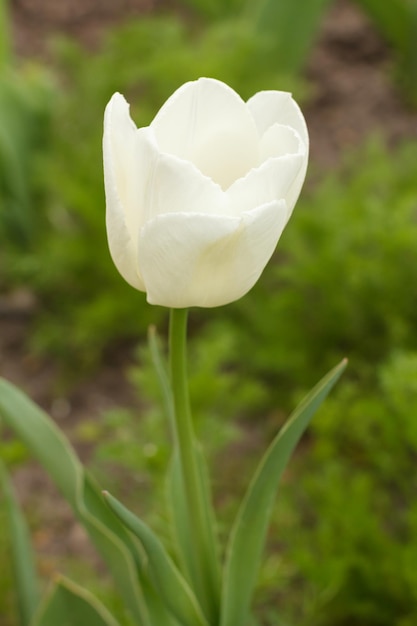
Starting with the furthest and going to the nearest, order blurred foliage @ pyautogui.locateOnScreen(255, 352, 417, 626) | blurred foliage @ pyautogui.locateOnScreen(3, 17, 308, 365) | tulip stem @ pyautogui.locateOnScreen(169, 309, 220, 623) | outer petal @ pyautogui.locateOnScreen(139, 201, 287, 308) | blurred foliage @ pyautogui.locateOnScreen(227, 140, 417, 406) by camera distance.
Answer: blurred foliage @ pyautogui.locateOnScreen(3, 17, 308, 365), blurred foliage @ pyautogui.locateOnScreen(227, 140, 417, 406), blurred foliage @ pyautogui.locateOnScreen(255, 352, 417, 626), tulip stem @ pyautogui.locateOnScreen(169, 309, 220, 623), outer petal @ pyautogui.locateOnScreen(139, 201, 287, 308)

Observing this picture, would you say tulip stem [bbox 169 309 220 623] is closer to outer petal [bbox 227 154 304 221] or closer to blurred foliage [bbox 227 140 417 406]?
→ outer petal [bbox 227 154 304 221]

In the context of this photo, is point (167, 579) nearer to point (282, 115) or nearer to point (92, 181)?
point (282, 115)

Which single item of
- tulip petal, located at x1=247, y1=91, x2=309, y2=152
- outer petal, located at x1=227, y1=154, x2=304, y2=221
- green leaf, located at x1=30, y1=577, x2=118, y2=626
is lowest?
green leaf, located at x1=30, y1=577, x2=118, y2=626

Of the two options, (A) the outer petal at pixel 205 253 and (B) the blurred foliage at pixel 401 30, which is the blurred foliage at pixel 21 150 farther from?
(A) the outer petal at pixel 205 253

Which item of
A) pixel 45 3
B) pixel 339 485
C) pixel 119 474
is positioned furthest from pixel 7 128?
pixel 45 3

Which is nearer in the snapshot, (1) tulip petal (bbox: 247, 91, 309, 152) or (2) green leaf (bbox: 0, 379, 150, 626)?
(1) tulip petal (bbox: 247, 91, 309, 152)

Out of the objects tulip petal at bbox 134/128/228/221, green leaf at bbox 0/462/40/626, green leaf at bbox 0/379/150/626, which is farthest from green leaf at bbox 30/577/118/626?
tulip petal at bbox 134/128/228/221

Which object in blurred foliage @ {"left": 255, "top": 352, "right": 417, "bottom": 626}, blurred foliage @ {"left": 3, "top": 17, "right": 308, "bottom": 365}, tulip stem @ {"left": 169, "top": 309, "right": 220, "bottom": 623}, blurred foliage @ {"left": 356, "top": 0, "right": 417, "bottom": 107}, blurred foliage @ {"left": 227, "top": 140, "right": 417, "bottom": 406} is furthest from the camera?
blurred foliage @ {"left": 356, "top": 0, "right": 417, "bottom": 107}
